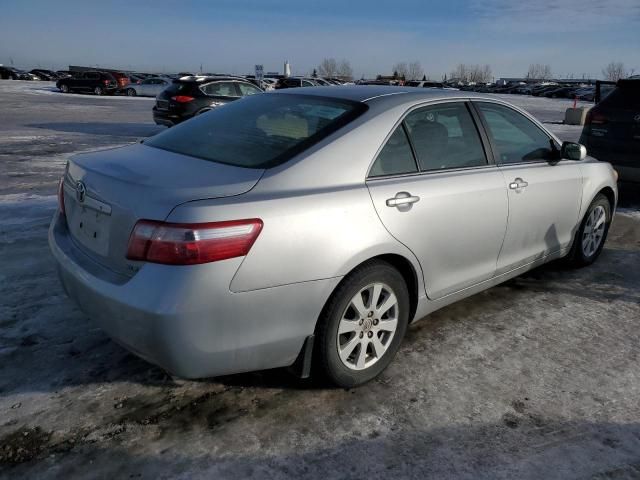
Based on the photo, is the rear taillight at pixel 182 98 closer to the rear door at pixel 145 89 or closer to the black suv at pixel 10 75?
the rear door at pixel 145 89

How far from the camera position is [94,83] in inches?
1383

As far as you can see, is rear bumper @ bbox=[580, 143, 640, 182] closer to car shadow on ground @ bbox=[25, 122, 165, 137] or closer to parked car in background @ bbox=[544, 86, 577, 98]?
car shadow on ground @ bbox=[25, 122, 165, 137]

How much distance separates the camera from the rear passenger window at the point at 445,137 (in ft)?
10.9

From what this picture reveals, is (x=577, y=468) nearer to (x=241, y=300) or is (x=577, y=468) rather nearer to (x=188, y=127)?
(x=241, y=300)

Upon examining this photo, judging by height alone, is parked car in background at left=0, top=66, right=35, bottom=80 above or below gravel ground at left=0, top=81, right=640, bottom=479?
below

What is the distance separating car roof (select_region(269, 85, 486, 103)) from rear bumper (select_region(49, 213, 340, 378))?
1.28 meters

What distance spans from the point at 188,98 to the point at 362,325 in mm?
12078

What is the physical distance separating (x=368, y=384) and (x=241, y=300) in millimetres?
1056

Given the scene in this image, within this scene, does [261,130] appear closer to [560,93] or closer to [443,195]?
[443,195]

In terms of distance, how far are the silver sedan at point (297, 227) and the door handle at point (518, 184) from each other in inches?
1.2

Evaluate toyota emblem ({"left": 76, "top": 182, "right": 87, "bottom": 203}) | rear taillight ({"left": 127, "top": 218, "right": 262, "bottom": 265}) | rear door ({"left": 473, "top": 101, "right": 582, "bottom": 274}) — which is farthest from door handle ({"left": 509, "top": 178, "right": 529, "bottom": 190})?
toyota emblem ({"left": 76, "top": 182, "right": 87, "bottom": 203})

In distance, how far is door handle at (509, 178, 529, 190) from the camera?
3.77m

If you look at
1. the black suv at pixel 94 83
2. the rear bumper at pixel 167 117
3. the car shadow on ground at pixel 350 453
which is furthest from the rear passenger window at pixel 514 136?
the black suv at pixel 94 83

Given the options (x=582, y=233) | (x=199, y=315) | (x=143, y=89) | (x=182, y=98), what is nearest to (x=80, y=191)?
(x=199, y=315)
